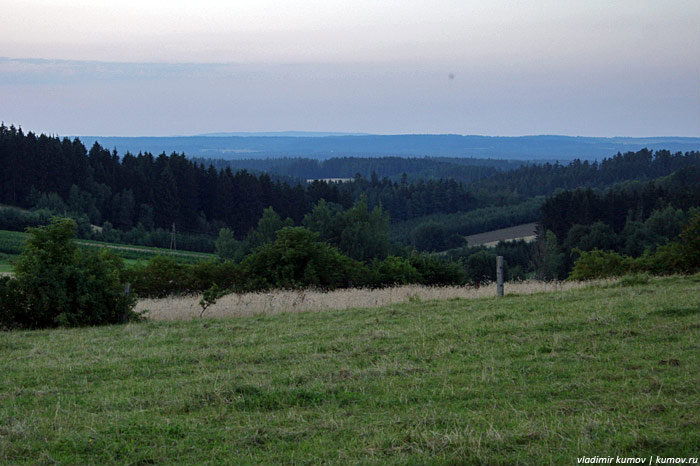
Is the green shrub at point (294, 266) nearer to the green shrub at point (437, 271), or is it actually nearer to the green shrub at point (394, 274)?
the green shrub at point (394, 274)

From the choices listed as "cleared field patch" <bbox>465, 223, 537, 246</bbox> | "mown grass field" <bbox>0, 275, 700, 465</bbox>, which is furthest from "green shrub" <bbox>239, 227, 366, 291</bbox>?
"cleared field patch" <bbox>465, 223, 537, 246</bbox>

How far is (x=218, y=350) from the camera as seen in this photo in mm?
10594

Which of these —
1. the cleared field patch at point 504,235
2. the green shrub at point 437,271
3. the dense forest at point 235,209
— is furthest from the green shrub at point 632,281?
the cleared field patch at point 504,235

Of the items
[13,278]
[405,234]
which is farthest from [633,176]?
[13,278]

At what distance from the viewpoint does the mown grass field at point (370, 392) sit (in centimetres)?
562

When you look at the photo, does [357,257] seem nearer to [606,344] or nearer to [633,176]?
[606,344]

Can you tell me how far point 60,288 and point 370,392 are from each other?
10.7m

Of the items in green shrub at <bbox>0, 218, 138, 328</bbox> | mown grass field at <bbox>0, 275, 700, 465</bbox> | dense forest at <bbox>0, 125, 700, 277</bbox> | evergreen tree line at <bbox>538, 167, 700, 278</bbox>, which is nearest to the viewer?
mown grass field at <bbox>0, 275, 700, 465</bbox>

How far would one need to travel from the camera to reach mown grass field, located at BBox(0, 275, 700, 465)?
562 centimetres

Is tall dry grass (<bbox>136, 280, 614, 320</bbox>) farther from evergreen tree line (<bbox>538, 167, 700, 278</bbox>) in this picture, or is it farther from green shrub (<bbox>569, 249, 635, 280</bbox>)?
evergreen tree line (<bbox>538, 167, 700, 278</bbox>)

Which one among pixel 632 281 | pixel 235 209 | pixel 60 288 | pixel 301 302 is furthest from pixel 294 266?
pixel 235 209

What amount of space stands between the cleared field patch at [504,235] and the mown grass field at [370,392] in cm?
11379

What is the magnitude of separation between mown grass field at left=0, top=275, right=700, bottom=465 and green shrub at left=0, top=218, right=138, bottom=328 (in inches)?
93.6

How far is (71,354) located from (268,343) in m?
3.29
